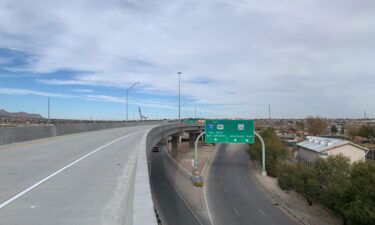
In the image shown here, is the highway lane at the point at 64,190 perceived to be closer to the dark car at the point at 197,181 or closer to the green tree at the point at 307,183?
the green tree at the point at 307,183

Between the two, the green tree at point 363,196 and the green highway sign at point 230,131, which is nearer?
the green tree at point 363,196

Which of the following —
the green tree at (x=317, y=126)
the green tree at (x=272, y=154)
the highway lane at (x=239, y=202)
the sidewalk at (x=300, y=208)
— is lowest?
the sidewalk at (x=300, y=208)

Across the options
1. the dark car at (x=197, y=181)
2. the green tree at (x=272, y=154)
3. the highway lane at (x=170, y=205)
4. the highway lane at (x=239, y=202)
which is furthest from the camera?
the green tree at (x=272, y=154)

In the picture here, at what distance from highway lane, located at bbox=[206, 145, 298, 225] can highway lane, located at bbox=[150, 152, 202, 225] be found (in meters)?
2.43

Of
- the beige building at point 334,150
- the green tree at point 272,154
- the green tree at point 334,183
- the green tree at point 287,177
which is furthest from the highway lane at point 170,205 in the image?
the beige building at point 334,150

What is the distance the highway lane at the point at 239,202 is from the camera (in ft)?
102

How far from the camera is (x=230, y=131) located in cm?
4300

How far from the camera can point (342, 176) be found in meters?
37.7

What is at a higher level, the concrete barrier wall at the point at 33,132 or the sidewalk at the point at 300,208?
the concrete barrier wall at the point at 33,132

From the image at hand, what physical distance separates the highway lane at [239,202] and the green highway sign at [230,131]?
20.6 feet

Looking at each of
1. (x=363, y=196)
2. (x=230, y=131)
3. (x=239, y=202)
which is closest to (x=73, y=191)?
(x=363, y=196)

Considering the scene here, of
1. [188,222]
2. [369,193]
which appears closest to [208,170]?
[188,222]

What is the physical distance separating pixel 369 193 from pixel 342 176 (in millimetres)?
11190

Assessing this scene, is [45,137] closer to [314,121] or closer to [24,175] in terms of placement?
[24,175]
